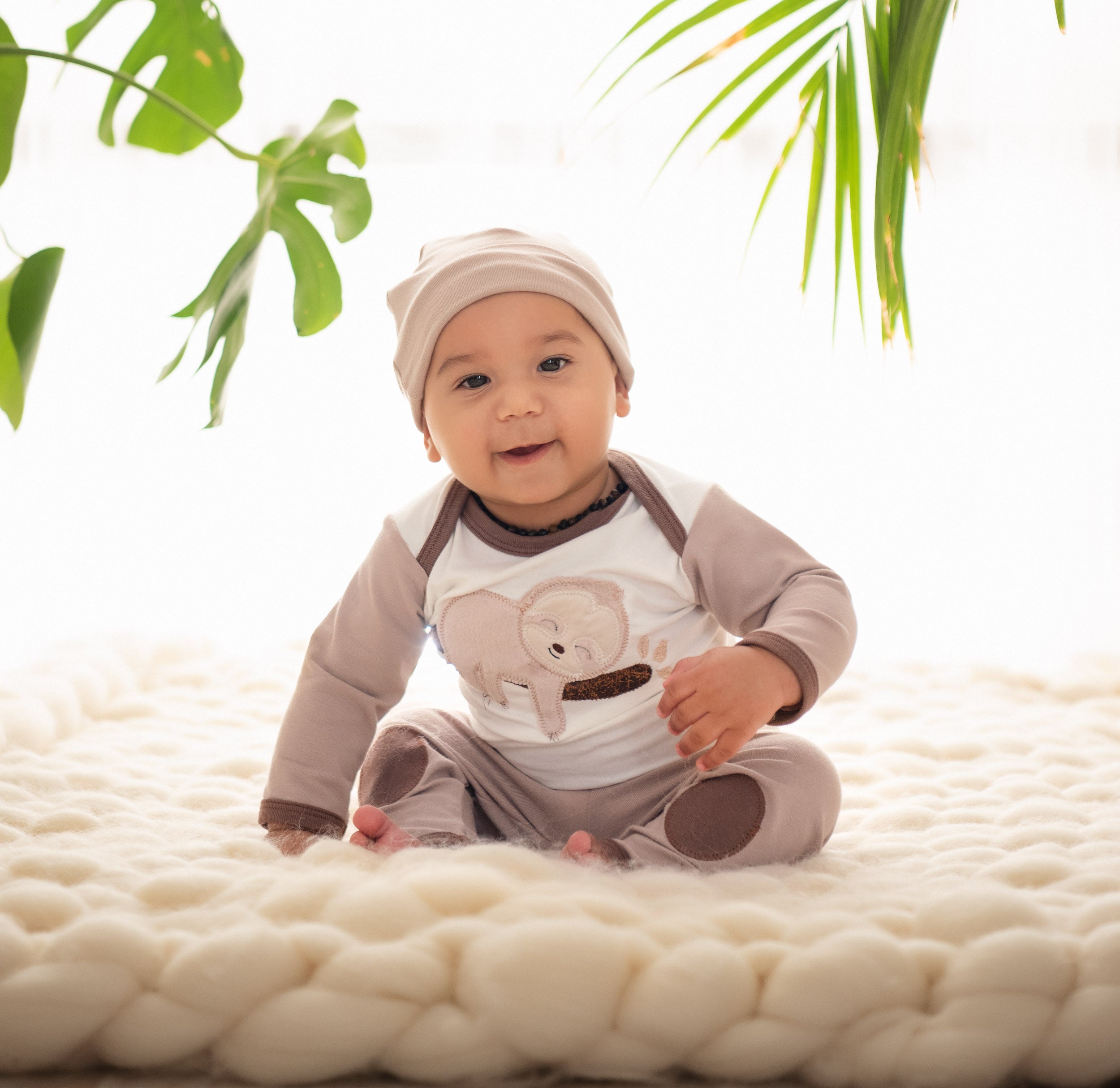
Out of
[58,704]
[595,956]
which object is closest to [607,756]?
[595,956]

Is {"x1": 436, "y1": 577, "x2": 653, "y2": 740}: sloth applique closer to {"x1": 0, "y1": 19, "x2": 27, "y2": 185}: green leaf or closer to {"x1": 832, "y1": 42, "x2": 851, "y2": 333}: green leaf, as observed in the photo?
{"x1": 832, "y1": 42, "x2": 851, "y2": 333}: green leaf

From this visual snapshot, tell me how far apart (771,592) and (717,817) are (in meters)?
0.20

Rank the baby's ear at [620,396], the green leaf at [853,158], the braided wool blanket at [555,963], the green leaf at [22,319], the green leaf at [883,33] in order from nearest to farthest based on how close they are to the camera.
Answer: the braided wool blanket at [555,963] → the green leaf at [22,319] → the green leaf at [883,33] → the green leaf at [853,158] → the baby's ear at [620,396]

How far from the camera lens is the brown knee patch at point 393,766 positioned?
3.17ft

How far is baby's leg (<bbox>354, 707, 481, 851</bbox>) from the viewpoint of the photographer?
0.88 metres

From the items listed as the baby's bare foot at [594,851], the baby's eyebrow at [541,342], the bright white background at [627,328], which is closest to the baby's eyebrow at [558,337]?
the baby's eyebrow at [541,342]

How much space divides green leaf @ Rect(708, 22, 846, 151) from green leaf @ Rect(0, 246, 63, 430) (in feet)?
1.79

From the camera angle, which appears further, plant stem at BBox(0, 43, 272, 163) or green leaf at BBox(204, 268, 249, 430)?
green leaf at BBox(204, 268, 249, 430)

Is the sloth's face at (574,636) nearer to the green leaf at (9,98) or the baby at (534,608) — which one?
the baby at (534,608)

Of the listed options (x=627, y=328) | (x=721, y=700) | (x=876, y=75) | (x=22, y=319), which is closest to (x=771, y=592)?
(x=721, y=700)

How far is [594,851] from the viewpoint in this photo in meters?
0.84

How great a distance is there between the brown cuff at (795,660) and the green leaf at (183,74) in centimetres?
62

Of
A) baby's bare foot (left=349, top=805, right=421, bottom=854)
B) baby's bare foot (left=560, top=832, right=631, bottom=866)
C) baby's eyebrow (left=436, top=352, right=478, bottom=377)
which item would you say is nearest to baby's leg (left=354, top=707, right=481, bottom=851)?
baby's bare foot (left=349, top=805, right=421, bottom=854)

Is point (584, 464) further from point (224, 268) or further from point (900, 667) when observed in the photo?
point (900, 667)
